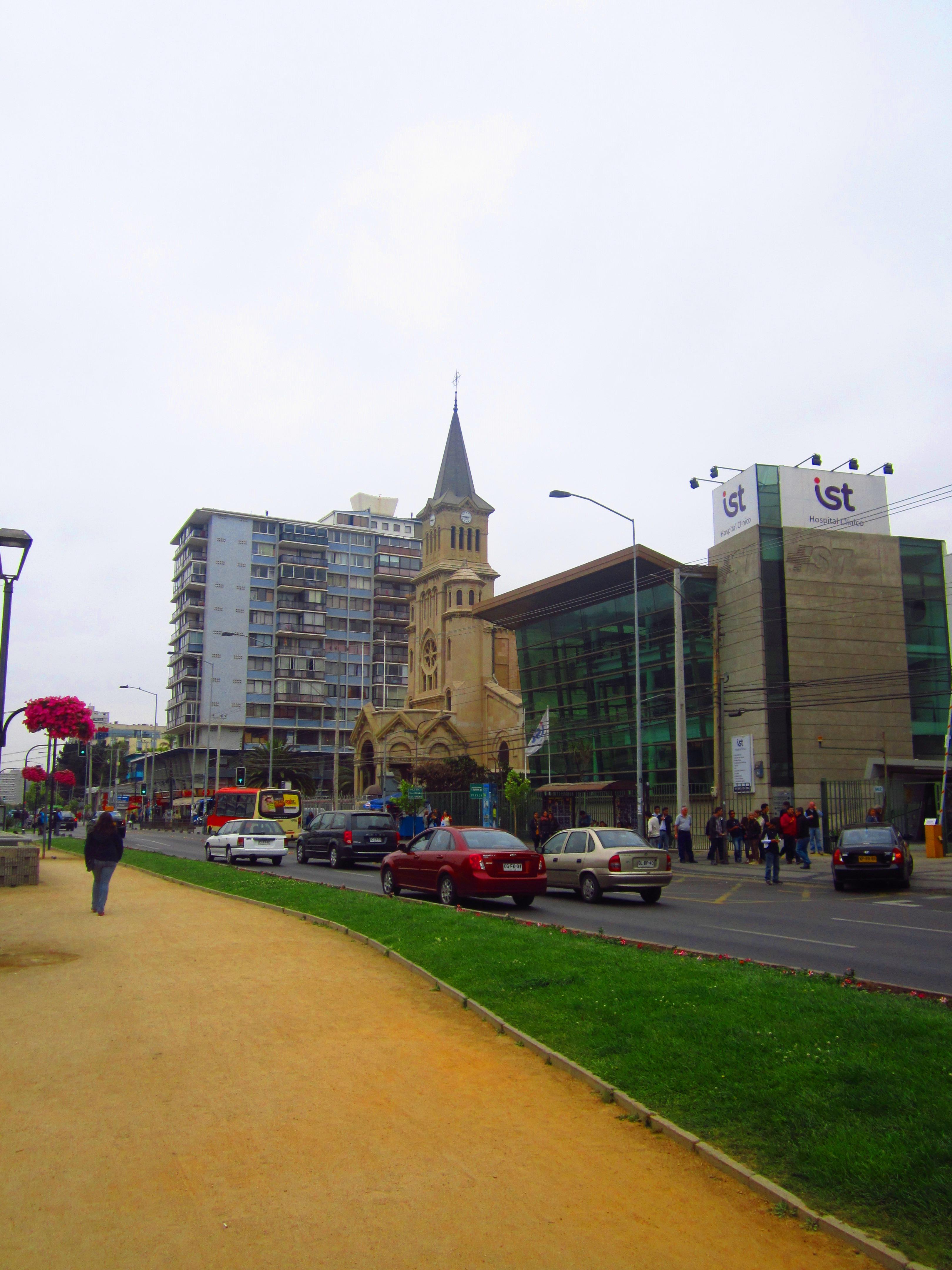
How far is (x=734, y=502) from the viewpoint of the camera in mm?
44750

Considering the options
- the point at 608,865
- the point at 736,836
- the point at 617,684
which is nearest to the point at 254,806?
the point at 617,684

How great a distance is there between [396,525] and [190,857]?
75560 mm

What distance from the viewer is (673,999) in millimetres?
7789

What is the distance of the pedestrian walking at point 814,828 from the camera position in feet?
100

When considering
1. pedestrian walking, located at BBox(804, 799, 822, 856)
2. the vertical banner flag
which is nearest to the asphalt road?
→ pedestrian walking, located at BBox(804, 799, 822, 856)

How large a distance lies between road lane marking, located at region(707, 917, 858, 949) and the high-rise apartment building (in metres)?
73.2

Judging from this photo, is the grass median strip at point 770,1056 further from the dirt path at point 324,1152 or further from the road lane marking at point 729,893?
the road lane marking at point 729,893

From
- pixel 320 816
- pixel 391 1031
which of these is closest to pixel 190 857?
pixel 320 816

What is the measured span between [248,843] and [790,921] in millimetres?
19496

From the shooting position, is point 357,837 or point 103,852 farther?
point 357,837

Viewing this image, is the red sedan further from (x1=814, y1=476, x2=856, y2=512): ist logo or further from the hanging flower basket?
(x1=814, y1=476, x2=856, y2=512): ist logo

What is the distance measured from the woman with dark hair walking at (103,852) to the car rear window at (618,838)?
8.89 meters

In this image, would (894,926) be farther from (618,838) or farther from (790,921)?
(618,838)

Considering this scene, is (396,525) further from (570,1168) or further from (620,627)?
(570,1168)
